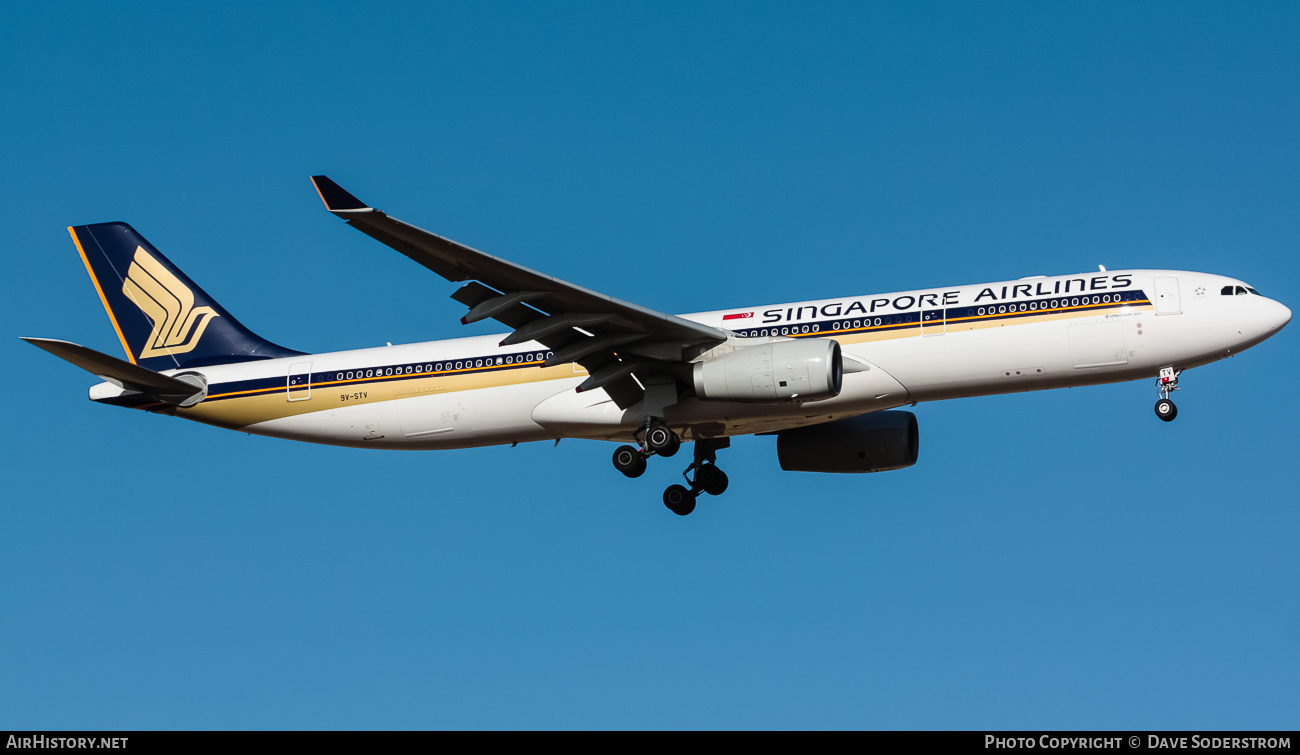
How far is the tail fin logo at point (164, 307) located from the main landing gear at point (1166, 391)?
79.7ft

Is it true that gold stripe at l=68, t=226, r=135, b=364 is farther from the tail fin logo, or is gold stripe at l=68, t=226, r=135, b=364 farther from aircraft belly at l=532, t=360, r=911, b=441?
aircraft belly at l=532, t=360, r=911, b=441

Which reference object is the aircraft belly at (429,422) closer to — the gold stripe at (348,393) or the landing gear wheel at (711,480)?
the gold stripe at (348,393)

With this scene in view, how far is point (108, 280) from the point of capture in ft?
123

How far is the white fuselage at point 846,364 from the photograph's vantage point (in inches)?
1139

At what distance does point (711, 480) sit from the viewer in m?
34.7

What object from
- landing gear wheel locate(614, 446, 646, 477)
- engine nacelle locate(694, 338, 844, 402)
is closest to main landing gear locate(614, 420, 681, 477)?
landing gear wheel locate(614, 446, 646, 477)

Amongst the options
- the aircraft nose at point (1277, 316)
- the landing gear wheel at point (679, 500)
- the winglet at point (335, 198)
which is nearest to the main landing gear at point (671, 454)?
the landing gear wheel at point (679, 500)

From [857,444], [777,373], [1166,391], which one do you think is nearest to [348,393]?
[777,373]

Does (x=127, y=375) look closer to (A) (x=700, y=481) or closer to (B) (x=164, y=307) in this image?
(B) (x=164, y=307)

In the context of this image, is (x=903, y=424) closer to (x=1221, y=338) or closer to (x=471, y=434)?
(x=1221, y=338)

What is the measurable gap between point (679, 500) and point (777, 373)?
665cm

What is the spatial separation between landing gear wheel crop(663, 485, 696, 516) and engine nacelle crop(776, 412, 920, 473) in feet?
9.29

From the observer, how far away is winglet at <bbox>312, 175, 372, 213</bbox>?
80.0 feet
